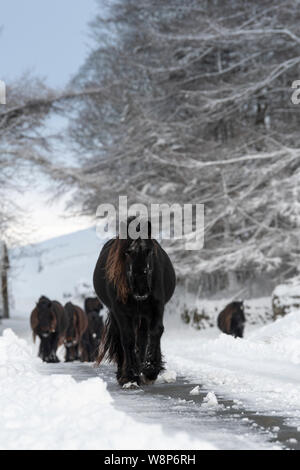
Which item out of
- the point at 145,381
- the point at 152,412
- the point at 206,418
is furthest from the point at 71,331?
the point at 206,418

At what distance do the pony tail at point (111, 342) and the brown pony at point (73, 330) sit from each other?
10.2m

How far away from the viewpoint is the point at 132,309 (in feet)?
26.4

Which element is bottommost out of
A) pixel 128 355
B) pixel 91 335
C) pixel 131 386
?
pixel 91 335

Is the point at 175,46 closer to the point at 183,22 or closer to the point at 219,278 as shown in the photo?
the point at 183,22

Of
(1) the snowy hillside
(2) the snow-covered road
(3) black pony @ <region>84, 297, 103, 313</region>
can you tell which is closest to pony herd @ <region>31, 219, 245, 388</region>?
(2) the snow-covered road

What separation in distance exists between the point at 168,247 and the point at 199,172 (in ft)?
11.6

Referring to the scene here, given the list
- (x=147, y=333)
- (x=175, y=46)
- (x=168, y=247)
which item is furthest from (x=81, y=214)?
(x=147, y=333)

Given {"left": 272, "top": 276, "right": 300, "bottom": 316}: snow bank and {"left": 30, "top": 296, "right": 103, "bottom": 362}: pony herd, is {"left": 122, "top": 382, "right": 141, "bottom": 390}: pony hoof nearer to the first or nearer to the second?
{"left": 30, "top": 296, "right": 103, "bottom": 362}: pony herd

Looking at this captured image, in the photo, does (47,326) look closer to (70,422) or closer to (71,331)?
(71,331)

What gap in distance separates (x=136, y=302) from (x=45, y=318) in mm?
9997

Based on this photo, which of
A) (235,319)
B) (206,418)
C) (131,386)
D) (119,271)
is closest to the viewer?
(206,418)

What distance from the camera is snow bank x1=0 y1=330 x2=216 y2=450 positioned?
3.81m

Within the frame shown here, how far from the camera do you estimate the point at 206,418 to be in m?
5.68

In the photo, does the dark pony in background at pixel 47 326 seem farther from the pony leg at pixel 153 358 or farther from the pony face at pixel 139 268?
the pony face at pixel 139 268
